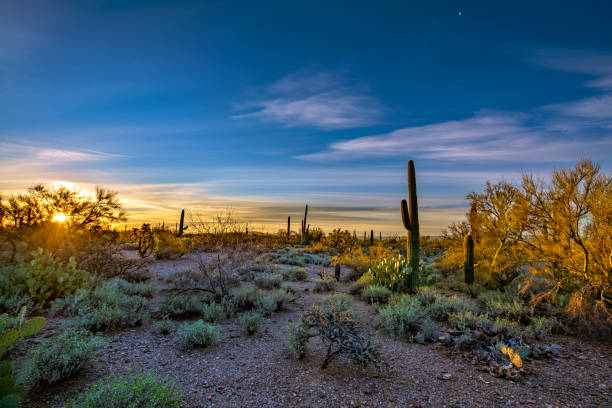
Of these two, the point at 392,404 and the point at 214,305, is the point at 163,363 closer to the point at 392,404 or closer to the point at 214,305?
the point at 214,305

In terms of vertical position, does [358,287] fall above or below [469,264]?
below

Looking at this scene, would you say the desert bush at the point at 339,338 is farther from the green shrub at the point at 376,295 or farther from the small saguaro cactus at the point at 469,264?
the small saguaro cactus at the point at 469,264

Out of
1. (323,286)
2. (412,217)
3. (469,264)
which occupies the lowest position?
(323,286)

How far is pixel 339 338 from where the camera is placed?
4715 millimetres

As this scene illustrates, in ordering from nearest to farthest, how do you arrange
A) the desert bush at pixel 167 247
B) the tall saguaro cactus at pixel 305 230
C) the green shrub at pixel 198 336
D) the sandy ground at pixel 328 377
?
the sandy ground at pixel 328 377, the green shrub at pixel 198 336, the desert bush at pixel 167 247, the tall saguaro cactus at pixel 305 230

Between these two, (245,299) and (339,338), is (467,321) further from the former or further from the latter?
(245,299)

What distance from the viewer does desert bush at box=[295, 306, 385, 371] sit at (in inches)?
177

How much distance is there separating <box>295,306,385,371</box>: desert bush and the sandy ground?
0.21m

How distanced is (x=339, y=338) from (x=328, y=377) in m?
0.54

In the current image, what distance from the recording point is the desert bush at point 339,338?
177 inches

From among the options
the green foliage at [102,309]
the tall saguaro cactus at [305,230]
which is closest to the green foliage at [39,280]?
the green foliage at [102,309]

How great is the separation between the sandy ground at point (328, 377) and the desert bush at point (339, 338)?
8.4 inches

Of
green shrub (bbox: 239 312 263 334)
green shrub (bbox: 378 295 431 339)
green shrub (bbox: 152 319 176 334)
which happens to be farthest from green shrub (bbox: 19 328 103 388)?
green shrub (bbox: 378 295 431 339)

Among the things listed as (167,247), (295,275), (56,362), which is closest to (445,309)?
(295,275)
